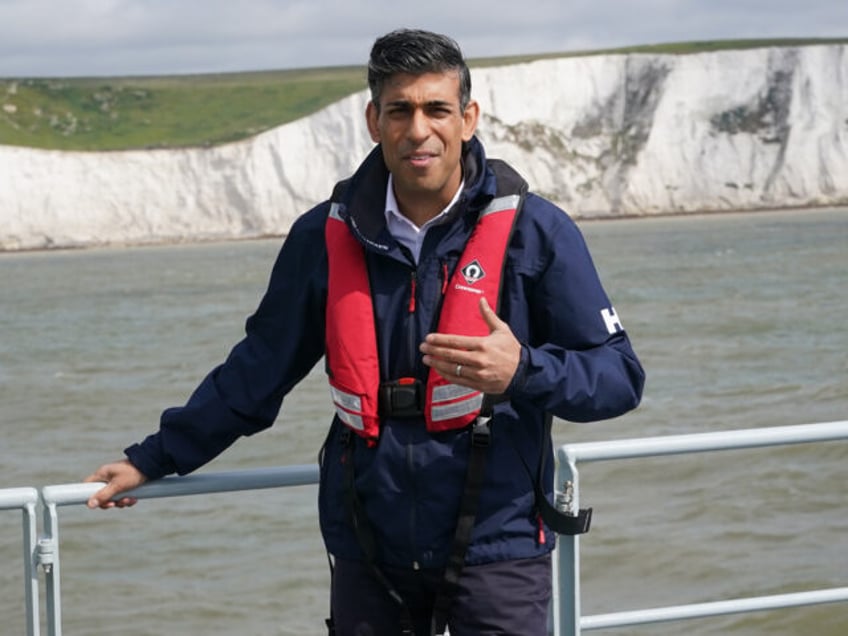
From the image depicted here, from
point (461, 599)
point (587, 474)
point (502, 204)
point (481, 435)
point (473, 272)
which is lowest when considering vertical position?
point (587, 474)

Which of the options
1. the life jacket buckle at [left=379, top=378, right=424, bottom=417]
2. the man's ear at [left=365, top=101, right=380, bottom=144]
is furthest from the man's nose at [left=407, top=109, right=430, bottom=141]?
the life jacket buckle at [left=379, top=378, right=424, bottom=417]

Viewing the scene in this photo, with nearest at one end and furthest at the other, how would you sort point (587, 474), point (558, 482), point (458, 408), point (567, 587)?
point (458, 408), point (558, 482), point (567, 587), point (587, 474)

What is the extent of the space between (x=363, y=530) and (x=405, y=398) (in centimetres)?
26

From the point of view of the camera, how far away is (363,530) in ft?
9.43

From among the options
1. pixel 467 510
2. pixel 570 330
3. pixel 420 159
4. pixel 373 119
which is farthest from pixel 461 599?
pixel 373 119

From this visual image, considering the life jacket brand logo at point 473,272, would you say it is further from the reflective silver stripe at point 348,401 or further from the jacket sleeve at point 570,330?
the reflective silver stripe at point 348,401

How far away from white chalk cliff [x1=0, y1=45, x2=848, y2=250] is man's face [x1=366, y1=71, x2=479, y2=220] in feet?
212

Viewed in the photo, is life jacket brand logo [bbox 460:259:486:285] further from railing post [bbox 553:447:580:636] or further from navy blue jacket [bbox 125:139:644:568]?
railing post [bbox 553:447:580:636]

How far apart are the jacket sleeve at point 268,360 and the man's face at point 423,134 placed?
22 cm

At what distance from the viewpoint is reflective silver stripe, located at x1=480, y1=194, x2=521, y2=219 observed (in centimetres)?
290

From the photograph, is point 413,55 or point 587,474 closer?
point 413,55

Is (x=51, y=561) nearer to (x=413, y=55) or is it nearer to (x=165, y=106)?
(x=413, y=55)

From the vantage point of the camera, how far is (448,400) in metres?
2.82

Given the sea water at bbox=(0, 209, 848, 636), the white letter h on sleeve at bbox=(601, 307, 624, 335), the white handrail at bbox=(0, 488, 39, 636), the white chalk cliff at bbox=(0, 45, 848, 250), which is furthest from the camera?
the white chalk cliff at bbox=(0, 45, 848, 250)
